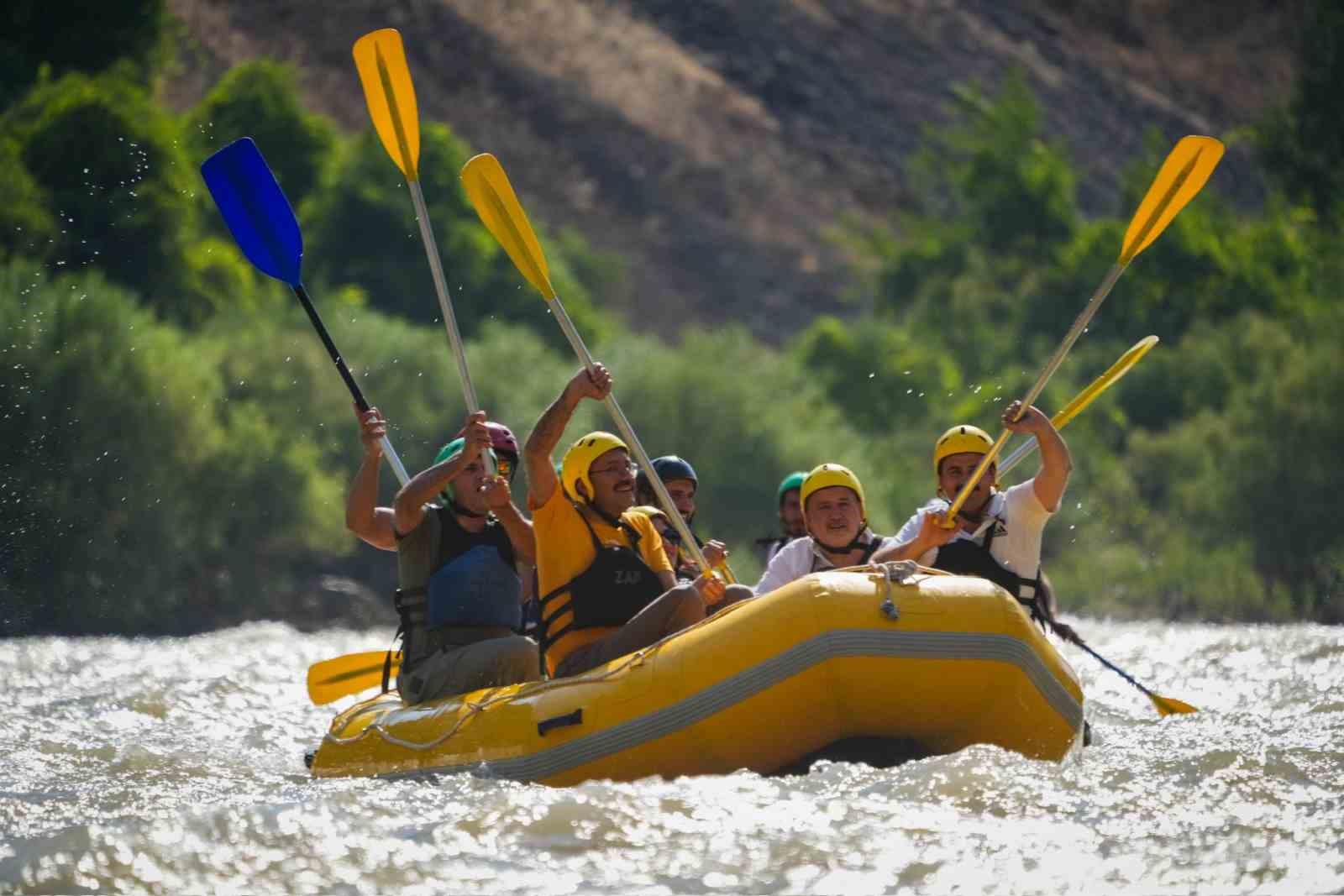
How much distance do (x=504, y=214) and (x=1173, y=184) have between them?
2.77 metres

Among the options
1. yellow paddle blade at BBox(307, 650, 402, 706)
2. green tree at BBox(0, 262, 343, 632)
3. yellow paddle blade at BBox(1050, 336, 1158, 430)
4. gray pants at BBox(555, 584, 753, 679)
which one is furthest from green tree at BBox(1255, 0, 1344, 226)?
gray pants at BBox(555, 584, 753, 679)

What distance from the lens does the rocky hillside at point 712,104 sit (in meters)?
42.9

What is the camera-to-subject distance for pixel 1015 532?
8109mm

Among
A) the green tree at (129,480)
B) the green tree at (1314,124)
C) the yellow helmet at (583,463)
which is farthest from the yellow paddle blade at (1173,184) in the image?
the green tree at (1314,124)

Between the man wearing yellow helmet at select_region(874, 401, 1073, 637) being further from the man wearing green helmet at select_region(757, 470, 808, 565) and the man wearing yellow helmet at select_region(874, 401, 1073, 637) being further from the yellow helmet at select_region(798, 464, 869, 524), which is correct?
the man wearing green helmet at select_region(757, 470, 808, 565)

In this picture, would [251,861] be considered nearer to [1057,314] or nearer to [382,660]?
[382,660]

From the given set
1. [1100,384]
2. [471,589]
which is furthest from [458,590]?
[1100,384]

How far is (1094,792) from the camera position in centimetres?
693

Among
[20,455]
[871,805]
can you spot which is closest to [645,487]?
[871,805]

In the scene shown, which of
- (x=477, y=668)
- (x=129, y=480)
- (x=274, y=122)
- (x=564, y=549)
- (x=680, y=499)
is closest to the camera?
(x=564, y=549)

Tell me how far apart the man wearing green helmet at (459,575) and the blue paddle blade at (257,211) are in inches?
71.7

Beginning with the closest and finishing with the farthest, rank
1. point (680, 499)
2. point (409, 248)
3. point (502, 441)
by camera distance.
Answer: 1. point (502, 441)
2. point (680, 499)
3. point (409, 248)

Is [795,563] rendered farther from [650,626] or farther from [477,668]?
[477,668]

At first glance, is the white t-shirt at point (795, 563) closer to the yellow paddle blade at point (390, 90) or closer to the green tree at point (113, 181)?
the yellow paddle blade at point (390, 90)
